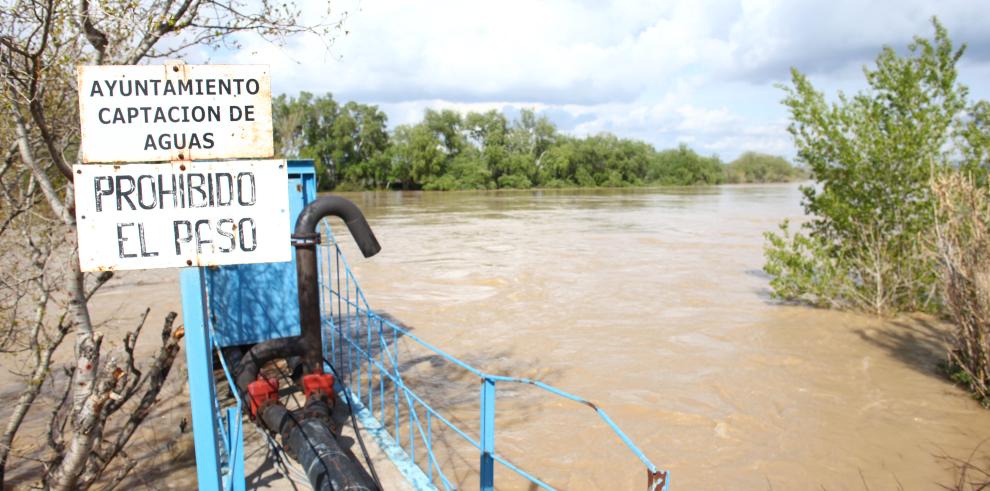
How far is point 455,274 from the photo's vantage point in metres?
18.0

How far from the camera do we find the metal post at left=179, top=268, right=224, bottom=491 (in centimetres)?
286

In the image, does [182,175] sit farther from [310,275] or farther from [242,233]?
[310,275]

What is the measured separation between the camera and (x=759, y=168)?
110 m

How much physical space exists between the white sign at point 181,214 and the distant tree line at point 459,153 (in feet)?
167

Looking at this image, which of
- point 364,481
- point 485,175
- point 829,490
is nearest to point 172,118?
point 364,481

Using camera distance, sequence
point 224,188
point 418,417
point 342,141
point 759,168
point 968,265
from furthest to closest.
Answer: point 759,168
point 342,141
point 968,265
point 418,417
point 224,188

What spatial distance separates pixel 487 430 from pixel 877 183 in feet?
36.7

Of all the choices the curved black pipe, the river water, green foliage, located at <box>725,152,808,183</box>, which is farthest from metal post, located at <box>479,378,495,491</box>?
green foliage, located at <box>725,152,808,183</box>

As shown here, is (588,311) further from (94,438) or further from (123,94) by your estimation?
(123,94)

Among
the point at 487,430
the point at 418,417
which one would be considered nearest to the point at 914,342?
the point at 418,417

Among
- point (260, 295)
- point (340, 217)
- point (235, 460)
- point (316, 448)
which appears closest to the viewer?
point (235, 460)

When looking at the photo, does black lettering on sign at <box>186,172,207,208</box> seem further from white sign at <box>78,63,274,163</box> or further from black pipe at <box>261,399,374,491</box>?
black pipe at <box>261,399,374,491</box>

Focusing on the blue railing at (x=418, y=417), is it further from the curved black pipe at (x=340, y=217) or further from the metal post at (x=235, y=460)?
the metal post at (x=235, y=460)

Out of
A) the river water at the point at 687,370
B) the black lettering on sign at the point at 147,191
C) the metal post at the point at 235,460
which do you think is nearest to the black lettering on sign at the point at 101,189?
the black lettering on sign at the point at 147,191
